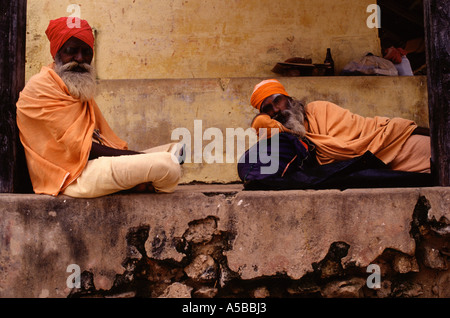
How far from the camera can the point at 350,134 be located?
3.63m

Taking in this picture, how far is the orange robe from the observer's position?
11.3 ft

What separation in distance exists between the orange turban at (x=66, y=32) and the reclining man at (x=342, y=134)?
1.46 meters

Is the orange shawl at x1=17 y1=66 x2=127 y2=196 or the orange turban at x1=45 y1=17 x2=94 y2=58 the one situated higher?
the orange turban at x1=45 y1=17 x2=94 y2=58

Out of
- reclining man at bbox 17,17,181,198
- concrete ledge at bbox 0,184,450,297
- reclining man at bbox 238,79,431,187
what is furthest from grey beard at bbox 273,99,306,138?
reclining man at bbox 17,17,181,198

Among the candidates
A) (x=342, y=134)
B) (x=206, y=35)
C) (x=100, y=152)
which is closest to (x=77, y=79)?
(x=100, y=152)

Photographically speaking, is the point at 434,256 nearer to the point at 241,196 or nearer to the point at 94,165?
the point at 241,196

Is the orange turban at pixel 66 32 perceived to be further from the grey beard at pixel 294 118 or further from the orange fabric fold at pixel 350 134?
the orange fabric fold at pixel 350 134

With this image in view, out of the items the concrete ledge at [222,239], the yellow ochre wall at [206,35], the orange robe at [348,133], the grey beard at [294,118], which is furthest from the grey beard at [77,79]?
the yellow ochre wall at [206,35]

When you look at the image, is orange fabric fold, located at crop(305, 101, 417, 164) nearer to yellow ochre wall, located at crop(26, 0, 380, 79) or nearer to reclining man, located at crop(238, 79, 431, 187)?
reclining man, located at crop(238, 79, 431, 187)

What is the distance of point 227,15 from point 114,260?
3318 millimetres

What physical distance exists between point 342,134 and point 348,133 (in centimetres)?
5

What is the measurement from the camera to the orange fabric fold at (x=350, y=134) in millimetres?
3459

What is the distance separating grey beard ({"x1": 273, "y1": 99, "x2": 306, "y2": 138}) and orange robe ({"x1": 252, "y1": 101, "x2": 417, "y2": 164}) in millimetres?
78
